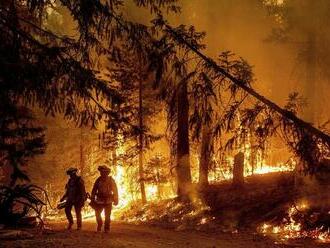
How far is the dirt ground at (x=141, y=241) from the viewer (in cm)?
1013

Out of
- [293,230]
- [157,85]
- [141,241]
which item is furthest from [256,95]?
[293,230]

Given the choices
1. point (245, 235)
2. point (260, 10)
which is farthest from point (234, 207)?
point (260, 10)

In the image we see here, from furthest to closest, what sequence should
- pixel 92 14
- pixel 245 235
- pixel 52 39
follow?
pixel 245 235 → pixel 52 39 → pixel 92 14

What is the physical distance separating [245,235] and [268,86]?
3234 centimetres

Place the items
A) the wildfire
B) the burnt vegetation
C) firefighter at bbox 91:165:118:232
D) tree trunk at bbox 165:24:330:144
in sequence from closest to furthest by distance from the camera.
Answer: tree trunk at bbox 165:24:330:144
the burnt vegetation
the wildfire
firefighter at bbox 91:165:118:232

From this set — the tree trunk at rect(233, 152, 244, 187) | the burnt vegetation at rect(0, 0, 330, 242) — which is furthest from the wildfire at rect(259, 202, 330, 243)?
the burnt vegetation at rect(0, 0, 330, 242)

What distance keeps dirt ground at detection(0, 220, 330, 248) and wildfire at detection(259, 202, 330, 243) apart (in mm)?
484

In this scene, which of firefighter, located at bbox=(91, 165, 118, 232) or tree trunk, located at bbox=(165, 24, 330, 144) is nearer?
tree trunk, located at bbox=(165, 24, 330, 144)

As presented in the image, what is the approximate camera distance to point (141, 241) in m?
12.3

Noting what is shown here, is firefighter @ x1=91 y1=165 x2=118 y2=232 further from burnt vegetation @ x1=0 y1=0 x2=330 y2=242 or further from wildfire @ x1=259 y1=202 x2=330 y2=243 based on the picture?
wildfire @ x1=259 y1=202 x2=330 y2=243

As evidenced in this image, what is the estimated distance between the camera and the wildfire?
14.4 metres

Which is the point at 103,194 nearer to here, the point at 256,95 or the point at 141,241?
the point at 141,241

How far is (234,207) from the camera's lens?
18.5m

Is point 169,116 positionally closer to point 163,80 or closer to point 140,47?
point 163,80
